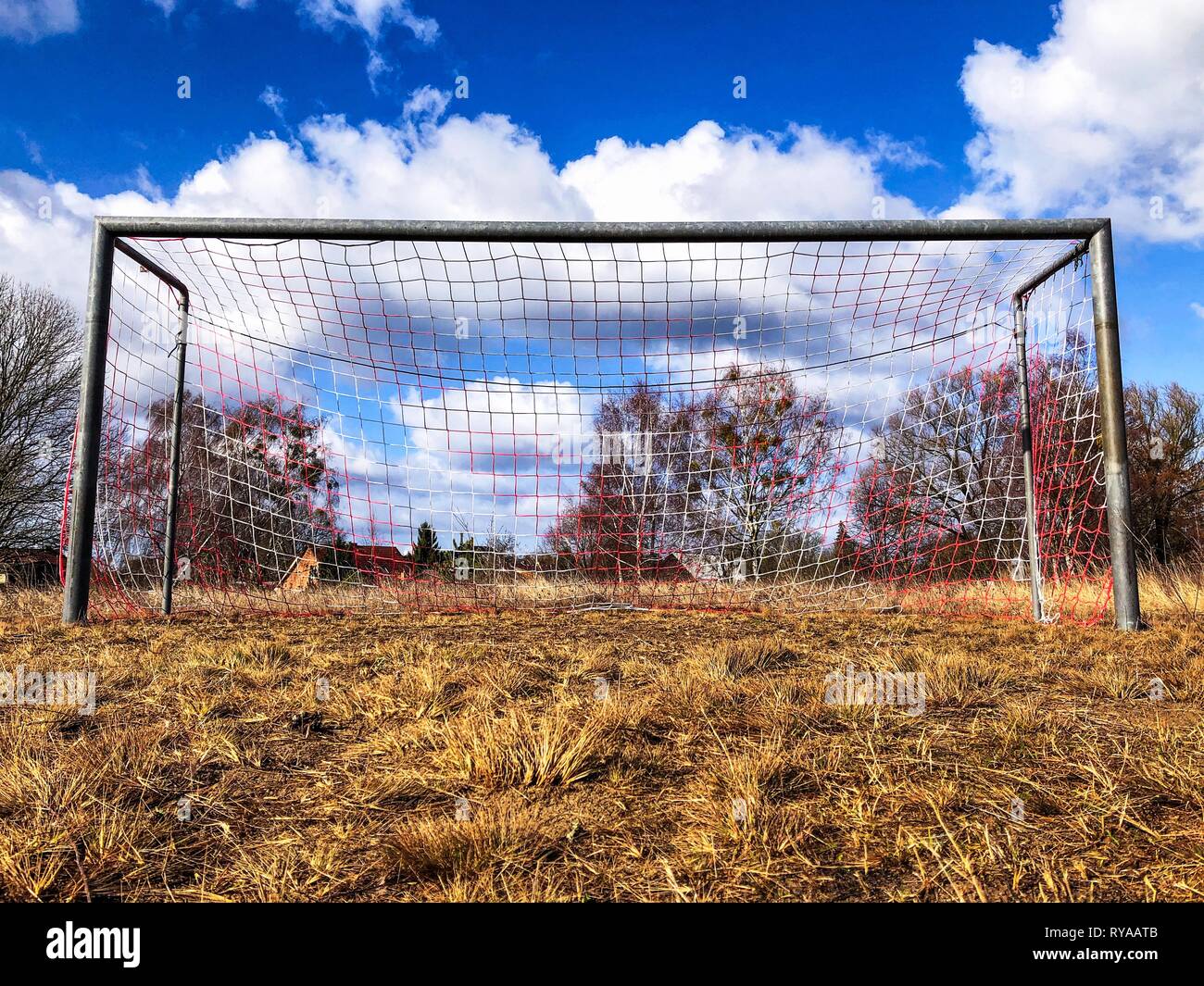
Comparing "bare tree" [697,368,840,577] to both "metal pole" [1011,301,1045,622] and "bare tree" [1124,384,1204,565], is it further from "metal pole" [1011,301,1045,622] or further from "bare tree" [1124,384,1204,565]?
"bare tree" [1124,384,1204,565]

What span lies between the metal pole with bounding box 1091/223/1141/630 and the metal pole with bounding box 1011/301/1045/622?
1.81 feet

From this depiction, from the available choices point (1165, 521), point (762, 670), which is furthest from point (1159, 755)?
point (1165, 521)

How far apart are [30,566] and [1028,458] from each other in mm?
16325

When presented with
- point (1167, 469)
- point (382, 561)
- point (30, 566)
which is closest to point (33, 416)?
point (30, 566)

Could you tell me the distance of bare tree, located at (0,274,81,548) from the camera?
12930 millimetres

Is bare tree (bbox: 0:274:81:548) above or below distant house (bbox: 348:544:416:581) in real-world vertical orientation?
above

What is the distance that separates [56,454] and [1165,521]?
26.9 metres

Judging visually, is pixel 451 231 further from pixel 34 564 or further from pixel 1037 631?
pixel 34 564

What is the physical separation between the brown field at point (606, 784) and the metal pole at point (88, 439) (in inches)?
104

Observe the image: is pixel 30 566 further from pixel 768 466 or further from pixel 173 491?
pixel 768 466

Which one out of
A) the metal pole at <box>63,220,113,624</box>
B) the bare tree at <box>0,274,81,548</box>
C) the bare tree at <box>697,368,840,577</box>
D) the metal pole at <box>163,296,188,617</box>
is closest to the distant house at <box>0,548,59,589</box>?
the bare tree at <box>0,274,81,548</box>

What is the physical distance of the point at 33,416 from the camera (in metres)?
13.5

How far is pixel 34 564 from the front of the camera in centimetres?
1293
